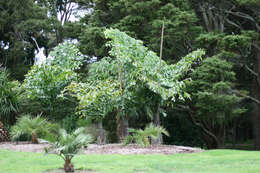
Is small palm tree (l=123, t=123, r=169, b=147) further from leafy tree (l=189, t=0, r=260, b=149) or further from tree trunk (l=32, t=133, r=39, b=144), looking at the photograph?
leafy tree (l=189, t=0, r=260, b=149)

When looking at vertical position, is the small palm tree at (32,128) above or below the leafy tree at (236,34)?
below

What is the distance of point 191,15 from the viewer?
1484 cm

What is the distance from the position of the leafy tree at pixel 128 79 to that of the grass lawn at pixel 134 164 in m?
2.50

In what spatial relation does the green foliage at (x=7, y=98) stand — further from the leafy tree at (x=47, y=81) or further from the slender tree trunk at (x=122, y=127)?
the slender tree trunk at (x=122, y=127)

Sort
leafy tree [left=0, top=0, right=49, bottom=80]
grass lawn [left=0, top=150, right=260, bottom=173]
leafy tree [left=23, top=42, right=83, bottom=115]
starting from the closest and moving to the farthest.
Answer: grass lawn [left=0, top=150, right=260, bottom=173]
leafy tree [left=23, top=42, right=83, bottom=115]
leafy tree [left=0, top=0, right=49, bottom=80]

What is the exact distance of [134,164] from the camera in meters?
7.68

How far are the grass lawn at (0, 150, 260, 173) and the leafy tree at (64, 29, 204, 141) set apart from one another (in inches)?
98.3

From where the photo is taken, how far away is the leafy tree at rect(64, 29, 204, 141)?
11.0m

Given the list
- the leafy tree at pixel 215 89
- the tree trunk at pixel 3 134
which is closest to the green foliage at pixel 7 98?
the tree trunk at pixel 3 134

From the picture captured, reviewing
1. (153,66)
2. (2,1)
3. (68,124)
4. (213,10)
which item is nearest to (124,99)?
(153,66)

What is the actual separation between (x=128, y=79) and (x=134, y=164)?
460 centimetres

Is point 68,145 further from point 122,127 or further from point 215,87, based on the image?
point 215,87

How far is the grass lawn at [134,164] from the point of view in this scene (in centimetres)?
693

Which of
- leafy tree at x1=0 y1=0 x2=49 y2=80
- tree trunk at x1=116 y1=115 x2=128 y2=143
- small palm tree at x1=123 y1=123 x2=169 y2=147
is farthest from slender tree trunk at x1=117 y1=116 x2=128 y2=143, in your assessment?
leafy tree at x1=0 y1=0 x2=49 y2=80
